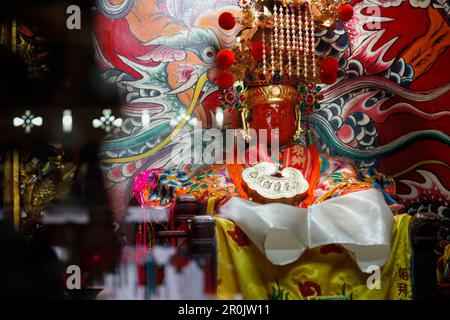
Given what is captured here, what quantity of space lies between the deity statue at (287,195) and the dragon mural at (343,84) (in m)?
0.22

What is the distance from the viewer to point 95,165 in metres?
4.03

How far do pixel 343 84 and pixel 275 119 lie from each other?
82 centimetres

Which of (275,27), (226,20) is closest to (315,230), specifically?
(275,27)

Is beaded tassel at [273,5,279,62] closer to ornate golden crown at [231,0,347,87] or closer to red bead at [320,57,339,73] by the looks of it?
ornate golden crown at [231,0,347,87]

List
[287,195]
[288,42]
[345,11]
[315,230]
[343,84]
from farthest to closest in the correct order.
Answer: [343,84] < [345,11] < [288,42] < [287,195] < [315,230]

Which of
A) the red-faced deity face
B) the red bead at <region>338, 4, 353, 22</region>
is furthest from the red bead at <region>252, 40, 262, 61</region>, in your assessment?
the red bead at <region>338, 4, 353, 22</region>

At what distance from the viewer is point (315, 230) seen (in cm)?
339

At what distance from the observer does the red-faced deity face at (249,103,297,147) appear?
4.34 meters

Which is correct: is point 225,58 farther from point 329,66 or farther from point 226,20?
point 329,66

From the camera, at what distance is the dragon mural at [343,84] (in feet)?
15.0

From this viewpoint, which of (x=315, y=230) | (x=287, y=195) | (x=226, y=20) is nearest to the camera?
(x=315, y=230)

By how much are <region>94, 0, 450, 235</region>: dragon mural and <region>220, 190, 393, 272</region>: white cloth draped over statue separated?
1.22m

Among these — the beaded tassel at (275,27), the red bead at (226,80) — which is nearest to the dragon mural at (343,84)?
the red bead at (226,80)

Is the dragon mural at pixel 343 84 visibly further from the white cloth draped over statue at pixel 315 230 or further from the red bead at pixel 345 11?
the white cloth draped over statue at pixel 315 230
